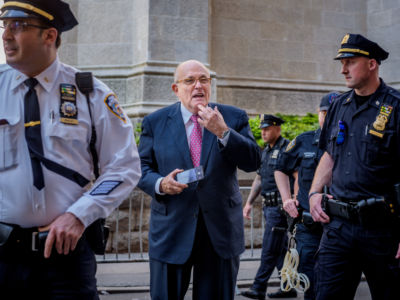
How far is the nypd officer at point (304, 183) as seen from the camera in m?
5.92

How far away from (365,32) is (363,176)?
33.0 ft

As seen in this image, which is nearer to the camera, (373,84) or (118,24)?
(373,84)

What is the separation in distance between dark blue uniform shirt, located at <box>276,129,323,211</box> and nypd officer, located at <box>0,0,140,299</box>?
370cm

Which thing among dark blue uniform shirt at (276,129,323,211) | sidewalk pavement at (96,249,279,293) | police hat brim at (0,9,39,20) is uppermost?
police hat brim at (0,9,39,20)

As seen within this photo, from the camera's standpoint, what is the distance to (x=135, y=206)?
368 inches

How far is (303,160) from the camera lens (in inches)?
251

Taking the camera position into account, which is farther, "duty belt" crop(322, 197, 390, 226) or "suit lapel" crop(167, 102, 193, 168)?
"suit lapel" crop(167, 102, 193, 168)

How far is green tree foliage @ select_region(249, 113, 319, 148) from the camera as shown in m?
10.6

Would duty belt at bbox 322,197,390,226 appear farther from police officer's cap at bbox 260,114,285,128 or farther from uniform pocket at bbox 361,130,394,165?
police officer's cap at bbox 260,114,285,128

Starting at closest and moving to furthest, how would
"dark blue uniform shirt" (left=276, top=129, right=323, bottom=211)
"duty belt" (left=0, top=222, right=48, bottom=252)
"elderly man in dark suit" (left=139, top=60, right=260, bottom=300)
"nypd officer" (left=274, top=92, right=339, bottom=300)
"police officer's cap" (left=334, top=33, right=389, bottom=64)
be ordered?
"duty belt" (left=0, top=222, right=48, bottom=252), "elderly man in dark suit" (left=139, top=60, right=260, bottom=300), "police officer's cap" (left=334, top=33, right=389, bottom=64), "nypd officer" (left=274, top=92, right=339, bottom=300), "dark blue uniform shirt" (left=276, top=129, right=323, bottom=211)

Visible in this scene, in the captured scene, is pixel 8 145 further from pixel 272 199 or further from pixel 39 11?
pixel 272 199

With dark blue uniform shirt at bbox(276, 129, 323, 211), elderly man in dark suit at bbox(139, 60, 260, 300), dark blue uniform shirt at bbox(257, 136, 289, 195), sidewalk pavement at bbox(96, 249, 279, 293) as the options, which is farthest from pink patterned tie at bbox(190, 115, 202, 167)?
sidewalk pavement at bbox(96, 249, 279, 293)

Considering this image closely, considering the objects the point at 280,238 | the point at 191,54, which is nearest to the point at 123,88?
the point at 191,54

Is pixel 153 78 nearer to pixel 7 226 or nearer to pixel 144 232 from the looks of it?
pixel 144 232
